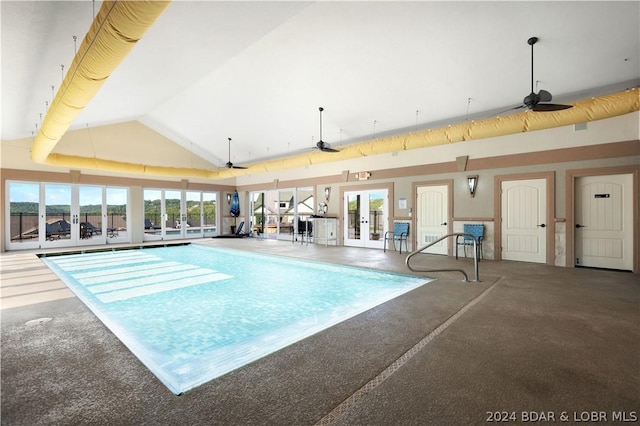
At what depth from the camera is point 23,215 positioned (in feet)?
30.7

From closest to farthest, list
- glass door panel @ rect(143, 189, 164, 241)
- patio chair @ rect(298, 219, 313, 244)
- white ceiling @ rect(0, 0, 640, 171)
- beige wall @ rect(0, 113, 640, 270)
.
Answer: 1. white ceiling @ rect(0, 0, 640, 171)
2. beige wall @ rect(0, 113, 640, 270)
3. patio chair @ rect(298, 219, 313, 244)
4. glass door panel @ rect(143, 189, 164, 241)

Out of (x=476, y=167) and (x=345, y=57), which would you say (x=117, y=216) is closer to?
(x=345, y=57)

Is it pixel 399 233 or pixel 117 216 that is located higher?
pixel 117 216

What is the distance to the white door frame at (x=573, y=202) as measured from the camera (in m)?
5.50

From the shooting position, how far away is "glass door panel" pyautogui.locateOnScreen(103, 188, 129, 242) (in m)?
10.9

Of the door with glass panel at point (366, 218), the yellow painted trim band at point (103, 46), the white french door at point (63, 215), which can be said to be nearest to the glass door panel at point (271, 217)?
the door with glass panel at point (366, 218)

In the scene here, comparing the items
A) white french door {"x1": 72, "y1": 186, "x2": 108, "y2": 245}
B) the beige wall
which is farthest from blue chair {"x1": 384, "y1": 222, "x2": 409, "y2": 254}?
white french door {"x1": 72, "y1": 186, "x2": 108, "y2": 245}

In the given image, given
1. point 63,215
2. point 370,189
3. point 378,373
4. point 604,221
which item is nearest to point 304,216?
point 370,189

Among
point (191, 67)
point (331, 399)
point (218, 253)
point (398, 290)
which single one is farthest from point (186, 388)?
point (218, 253)

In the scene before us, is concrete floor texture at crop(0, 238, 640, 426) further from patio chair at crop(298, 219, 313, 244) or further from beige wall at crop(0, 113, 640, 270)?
patio chair at crop(298, 219, 313, 244)

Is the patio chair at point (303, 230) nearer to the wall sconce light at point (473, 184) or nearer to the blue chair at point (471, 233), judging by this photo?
the blue chair at point (471, 233)

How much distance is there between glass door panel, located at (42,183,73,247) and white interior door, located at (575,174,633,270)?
46.7 feet

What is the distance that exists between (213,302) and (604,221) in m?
7.42

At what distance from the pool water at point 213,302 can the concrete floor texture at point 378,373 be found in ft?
0.84
